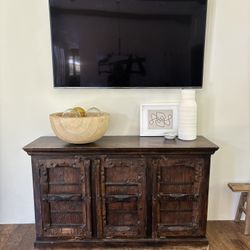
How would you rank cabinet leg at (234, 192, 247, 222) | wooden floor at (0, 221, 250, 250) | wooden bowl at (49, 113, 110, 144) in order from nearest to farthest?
wooden bowl at (49, 113, 110, 144)
wooden floor at (0, 221, 250, 250)
cabinet leg at (234, 192, 247, 222)

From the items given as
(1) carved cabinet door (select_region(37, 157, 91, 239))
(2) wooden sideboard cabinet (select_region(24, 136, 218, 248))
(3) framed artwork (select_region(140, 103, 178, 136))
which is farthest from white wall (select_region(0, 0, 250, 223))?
(1) carved cabinet door (select_region(37, 157, 91, 239))

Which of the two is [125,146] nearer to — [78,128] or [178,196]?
[78,128]

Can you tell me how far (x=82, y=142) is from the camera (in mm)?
1810

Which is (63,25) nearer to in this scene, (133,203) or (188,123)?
(188,123)

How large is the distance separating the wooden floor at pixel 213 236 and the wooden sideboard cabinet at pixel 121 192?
160mm

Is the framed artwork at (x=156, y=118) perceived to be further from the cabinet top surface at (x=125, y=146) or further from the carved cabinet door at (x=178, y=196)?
the carved cabinet door at (x=178, y=196)

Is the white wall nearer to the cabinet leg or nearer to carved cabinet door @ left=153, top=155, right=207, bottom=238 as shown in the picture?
the cabinet leg

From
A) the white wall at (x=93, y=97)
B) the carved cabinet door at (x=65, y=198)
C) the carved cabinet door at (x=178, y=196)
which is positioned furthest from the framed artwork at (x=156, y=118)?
the carved cabinet door at (x=65, y=198)

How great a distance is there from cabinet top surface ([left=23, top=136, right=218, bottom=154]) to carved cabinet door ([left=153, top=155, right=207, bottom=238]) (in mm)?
77

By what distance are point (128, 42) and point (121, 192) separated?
112 centimetres

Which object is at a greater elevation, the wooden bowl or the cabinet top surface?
the wooden bowl

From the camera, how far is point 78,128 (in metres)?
1.75

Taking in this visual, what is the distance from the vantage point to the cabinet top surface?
1769 mm

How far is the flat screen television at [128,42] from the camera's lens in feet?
6.49
